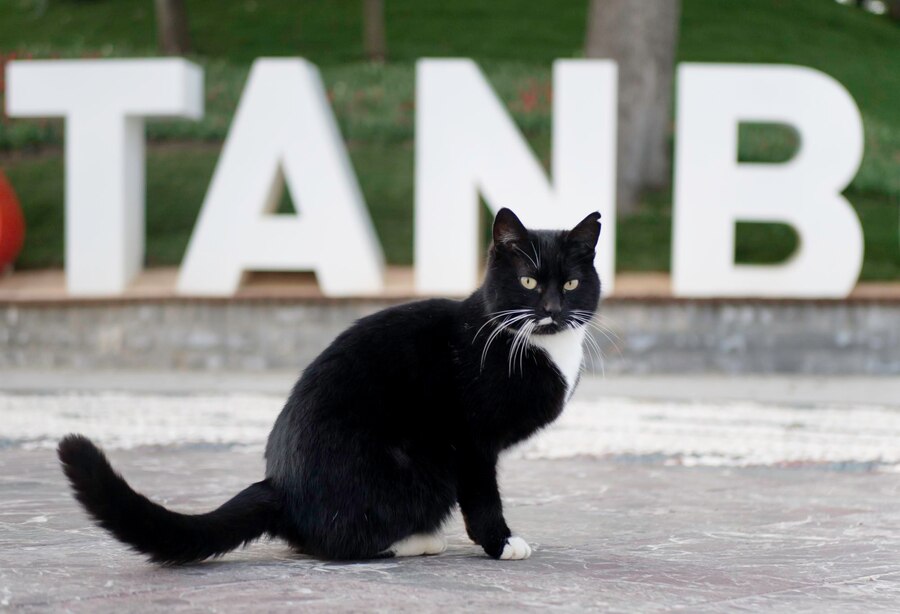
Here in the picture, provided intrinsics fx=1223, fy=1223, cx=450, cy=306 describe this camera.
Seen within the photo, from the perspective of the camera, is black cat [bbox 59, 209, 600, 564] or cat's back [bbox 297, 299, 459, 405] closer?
black cat [bbox 59, 209, 600, 564]

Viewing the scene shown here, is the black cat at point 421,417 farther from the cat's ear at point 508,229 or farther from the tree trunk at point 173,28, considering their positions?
the tree trunk at point 173,28

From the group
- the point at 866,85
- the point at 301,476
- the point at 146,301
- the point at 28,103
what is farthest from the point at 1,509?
the point at 866,85

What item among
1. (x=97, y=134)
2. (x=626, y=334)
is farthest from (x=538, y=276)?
(x=97, y=134)

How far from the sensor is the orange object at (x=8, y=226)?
11414 millimetres

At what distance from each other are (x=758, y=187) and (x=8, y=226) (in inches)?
270

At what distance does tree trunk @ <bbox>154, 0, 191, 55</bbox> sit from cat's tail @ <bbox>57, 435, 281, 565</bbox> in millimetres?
16814

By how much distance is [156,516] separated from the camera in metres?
3.00

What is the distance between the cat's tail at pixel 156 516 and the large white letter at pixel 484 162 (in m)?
6.95

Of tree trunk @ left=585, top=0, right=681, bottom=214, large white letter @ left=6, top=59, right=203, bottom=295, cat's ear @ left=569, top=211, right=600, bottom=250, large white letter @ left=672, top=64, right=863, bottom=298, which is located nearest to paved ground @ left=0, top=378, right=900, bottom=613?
cat's ear @ left=569, top=211, right=600, bottom=250

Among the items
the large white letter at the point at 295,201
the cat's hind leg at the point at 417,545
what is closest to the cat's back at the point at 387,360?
the cat's hind leg at the point at 417,545

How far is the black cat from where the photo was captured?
3207 mm

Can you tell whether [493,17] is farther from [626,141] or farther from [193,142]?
[626,141]

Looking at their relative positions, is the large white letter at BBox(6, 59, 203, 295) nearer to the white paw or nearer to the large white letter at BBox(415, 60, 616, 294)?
the large white letter at BBox(415, 60, 616, 294)

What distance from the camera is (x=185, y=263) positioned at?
10.4 meters
